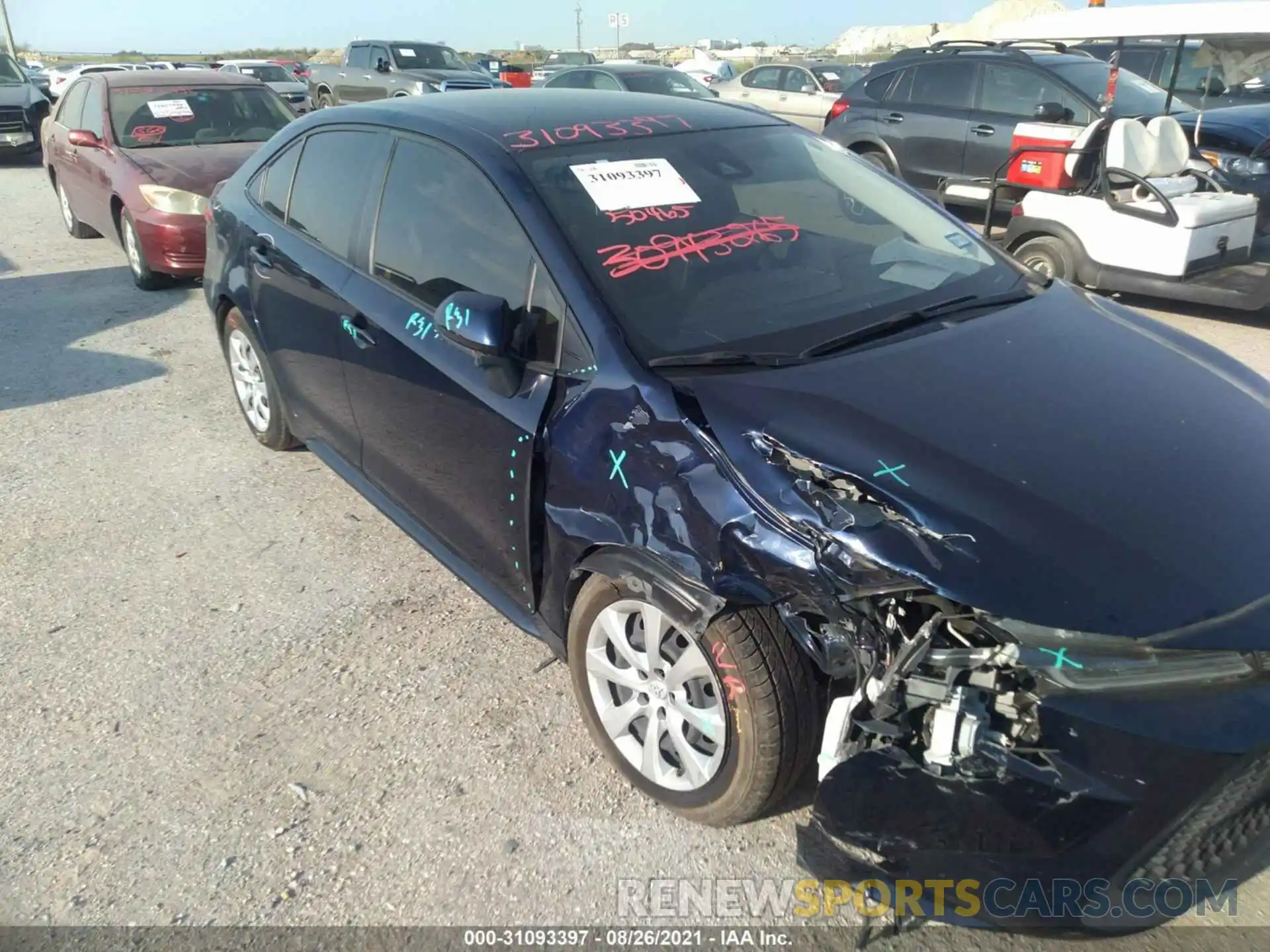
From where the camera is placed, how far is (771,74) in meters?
17.3

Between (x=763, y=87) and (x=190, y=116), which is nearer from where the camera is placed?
(x=190, y=116)

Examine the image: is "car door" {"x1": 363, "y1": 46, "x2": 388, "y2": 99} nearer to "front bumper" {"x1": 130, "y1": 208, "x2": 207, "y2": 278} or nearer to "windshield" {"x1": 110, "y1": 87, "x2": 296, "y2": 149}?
"windshield" {"x1": 110, "y1": 87, "x2": 296, "y2": 149}

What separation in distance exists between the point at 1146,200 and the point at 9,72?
1821 centimetres

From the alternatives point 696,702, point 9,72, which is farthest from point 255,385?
point 9,72

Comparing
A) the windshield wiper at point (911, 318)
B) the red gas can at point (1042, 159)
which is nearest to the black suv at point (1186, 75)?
the red gas can at point (1042, 159)

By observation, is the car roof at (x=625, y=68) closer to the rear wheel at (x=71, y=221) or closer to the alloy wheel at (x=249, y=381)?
the rear wheel at (x=71, y=221)

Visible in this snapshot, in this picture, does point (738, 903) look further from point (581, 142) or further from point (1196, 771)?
point (581, 142)

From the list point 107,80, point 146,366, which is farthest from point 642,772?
point 107,80

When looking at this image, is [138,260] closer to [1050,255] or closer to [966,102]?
[1050,255]

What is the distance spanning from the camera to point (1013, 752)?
190 cm

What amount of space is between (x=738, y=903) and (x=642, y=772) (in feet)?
1.35

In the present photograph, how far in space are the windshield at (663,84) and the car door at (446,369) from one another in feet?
42.4

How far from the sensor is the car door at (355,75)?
19125mm

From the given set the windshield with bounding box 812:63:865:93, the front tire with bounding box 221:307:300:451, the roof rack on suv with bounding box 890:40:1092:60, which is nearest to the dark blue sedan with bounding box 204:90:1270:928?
the front tire with bounding box 221:307:300:451
